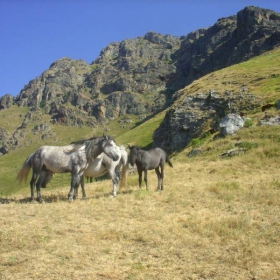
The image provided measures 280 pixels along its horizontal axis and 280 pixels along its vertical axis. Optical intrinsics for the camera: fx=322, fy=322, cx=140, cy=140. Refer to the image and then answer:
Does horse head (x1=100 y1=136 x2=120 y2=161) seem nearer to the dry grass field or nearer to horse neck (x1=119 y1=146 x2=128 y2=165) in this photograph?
horse neck (x1=119 y1=146 x2=128 y2=165)

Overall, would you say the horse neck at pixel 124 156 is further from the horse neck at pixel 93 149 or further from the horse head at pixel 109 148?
the horse neck at pixel 93 149

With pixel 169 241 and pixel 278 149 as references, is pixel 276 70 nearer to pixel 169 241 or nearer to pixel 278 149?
pixel 278 149

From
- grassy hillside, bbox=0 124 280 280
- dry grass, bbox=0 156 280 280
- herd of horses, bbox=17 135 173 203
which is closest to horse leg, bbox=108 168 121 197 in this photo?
herd of horses, bbox=17 135 173 203

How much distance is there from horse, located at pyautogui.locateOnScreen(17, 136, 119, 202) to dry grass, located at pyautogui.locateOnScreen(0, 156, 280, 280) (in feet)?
4.79

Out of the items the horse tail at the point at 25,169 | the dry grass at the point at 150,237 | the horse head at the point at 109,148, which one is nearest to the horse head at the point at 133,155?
the horse head at the point at 109,148

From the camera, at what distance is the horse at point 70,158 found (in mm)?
14422

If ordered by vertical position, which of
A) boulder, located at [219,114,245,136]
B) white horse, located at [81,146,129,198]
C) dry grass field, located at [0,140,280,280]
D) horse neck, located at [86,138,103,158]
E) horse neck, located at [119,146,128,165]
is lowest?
dry grass field, located at [0,140,280,280]

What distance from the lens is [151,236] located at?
8969 millimetres

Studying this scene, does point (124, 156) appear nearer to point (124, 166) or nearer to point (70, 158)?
point (124, 166)

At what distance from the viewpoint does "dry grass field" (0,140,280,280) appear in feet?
23.0

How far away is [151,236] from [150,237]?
77mm

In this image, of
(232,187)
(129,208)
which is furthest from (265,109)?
Result: (129,208)

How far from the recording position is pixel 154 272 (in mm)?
6895

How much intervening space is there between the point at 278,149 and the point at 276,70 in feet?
124
